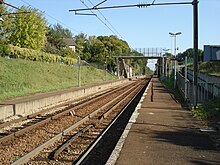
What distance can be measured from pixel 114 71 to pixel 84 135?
97.9 meters

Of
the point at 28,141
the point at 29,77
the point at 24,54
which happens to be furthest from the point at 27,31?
the point at 28,141

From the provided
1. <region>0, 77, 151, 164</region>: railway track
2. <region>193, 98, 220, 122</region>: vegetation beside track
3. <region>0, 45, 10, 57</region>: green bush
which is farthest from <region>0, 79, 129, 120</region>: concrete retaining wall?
<region>0, 45, 10, 57</region>: green bush

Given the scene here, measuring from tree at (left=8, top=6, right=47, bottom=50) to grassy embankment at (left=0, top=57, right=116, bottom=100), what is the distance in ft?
36.1

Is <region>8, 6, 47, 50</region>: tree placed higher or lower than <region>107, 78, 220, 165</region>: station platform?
higher

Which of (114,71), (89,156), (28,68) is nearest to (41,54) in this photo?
(28,68)

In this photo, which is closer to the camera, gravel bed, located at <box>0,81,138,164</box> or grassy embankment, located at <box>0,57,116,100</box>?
gravel bed, located at <box>0,81,138,164</box>

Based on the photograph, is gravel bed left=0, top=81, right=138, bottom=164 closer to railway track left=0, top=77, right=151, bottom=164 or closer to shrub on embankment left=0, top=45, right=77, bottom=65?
railway track left=0, top=77, right=151, bottom=164

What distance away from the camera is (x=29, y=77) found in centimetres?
3966

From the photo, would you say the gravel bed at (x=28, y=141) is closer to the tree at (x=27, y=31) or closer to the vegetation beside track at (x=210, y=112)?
the vegetation beside track at (x=210, y=112)

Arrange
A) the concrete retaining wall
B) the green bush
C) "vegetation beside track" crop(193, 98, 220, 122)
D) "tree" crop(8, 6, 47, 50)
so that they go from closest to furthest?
1. "vegetation beside track" crop(193, 98, 220, 122)
2. the concrete retaining wall
3. the green bush
4. "tree" crop(8, 6, 47, 50)

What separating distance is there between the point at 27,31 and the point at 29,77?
29.3 m

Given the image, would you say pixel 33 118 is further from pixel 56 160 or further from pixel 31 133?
pixel 56 160

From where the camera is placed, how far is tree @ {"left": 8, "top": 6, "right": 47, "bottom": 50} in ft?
214

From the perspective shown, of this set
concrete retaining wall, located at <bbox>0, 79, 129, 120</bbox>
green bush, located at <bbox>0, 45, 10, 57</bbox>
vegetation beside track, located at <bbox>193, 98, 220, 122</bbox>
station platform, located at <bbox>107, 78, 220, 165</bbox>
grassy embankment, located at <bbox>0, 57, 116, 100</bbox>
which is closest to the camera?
station platform, located at <bbox>107, 78, 220, 165</bbox>
